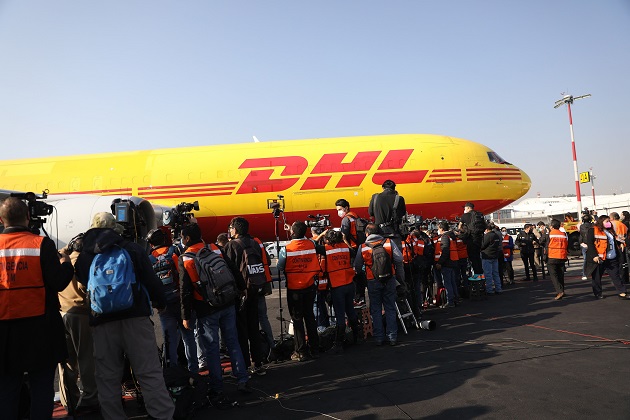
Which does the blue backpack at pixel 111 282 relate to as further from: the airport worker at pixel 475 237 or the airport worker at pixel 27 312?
the airport worker at pixel 475 237

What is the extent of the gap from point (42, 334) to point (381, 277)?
4.34 meters

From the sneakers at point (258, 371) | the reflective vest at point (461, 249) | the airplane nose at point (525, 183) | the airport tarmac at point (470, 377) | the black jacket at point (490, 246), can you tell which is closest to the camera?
the airport tarmac at point (470, 377)

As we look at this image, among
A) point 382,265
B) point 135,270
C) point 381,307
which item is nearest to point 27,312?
point 135,270

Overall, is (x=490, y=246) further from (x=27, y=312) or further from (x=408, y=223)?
(x=27, y=312)

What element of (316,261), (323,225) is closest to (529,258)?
(323,225)

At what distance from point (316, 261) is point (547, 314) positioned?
4.67m

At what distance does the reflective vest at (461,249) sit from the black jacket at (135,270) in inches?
312

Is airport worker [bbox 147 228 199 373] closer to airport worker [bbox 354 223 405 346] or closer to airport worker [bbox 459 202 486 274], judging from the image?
airport worker [bbox 354 223 405 346]

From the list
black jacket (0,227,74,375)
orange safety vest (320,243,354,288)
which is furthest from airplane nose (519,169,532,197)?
black jacket (0,227,74,375)

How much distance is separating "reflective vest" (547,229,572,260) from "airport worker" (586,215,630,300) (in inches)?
17.1

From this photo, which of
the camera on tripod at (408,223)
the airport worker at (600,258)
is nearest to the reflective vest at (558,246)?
the airport worker at (600,258)

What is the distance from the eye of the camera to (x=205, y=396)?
439cm

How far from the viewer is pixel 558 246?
9266 millimetres

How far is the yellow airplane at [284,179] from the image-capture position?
45.0 ft
